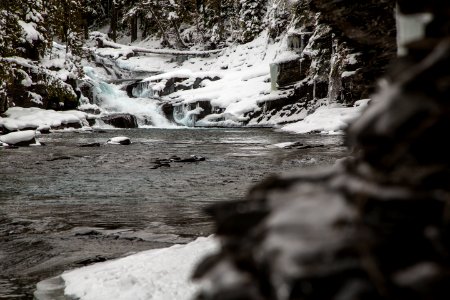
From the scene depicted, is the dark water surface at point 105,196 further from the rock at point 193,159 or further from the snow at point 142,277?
the snow at point 142,277

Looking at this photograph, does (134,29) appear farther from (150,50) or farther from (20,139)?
(20,139)

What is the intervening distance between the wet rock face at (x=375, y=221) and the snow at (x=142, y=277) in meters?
2.37

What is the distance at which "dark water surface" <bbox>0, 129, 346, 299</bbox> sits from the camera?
514 cm

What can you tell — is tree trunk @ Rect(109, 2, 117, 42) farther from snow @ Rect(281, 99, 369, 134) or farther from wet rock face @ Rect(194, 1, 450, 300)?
wet rock face @ Rect(194, 1, 450, 300)

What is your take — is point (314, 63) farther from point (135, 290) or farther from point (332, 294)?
point (332, 294)

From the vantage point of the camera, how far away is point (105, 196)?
8664 millimetres

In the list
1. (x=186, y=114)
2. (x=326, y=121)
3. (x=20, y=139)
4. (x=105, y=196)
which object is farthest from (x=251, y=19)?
(x=105, y=196)

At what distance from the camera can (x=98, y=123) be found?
28453mm

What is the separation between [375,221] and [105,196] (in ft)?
26.6

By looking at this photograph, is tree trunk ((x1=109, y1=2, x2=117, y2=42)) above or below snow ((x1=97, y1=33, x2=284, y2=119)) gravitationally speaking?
above

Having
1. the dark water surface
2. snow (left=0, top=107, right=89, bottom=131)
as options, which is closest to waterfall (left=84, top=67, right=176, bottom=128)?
snow (left=0, top=107, right=89, bottom=131)

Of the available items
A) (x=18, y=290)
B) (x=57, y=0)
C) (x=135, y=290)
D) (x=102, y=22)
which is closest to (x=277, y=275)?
(x=135, y=290)

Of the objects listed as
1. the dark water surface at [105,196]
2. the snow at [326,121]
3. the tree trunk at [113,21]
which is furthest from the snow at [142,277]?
the tree trunk at [113,21]

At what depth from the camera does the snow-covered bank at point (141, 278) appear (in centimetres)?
336
